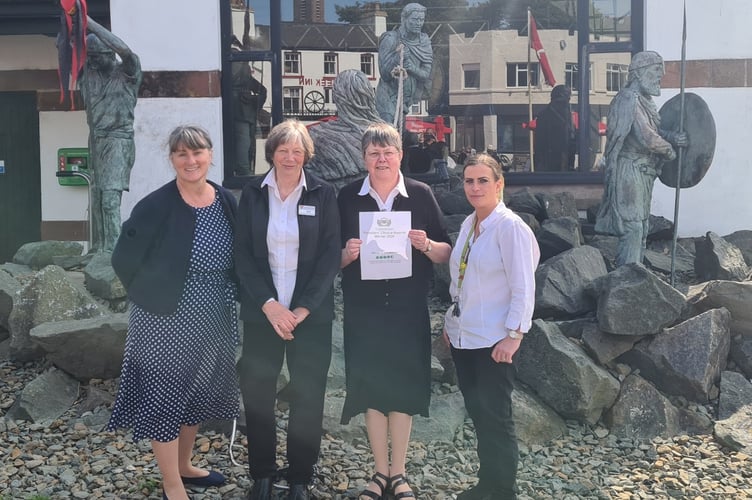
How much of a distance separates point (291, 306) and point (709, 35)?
736cm

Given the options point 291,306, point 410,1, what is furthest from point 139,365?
point 410,1

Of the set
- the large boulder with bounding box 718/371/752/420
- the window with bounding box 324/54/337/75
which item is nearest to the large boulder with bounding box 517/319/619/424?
the large boulder with bounding box 718/371/752/420

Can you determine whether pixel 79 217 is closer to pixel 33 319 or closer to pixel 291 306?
pixel 33 319

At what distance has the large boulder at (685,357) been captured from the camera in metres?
5.40

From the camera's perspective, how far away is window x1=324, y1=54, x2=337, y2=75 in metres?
9.92

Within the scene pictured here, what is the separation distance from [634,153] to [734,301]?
1.63 metres

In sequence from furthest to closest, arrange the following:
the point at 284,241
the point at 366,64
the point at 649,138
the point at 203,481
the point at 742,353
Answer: the point at 366,64 < the point at 649,138 < the point at 742,353 < the point at 203,481 < the point at 284,241

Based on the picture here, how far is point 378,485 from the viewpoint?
406 cm

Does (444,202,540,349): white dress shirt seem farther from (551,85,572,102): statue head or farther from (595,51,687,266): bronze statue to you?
(551,85,572,102): statue head

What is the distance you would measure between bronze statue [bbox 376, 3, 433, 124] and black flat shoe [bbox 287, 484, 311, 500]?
18.8 ft

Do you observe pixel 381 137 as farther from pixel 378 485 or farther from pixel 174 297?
pixel 378 485

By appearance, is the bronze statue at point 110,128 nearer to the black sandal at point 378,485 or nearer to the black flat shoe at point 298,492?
the black flat shoe at point 298,492

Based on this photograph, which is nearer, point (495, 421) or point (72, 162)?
point (495, 421)

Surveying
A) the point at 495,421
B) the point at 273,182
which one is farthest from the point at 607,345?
the point at 273,182
